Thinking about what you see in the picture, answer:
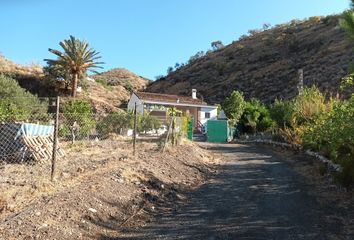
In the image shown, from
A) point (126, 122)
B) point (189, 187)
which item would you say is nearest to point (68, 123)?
point (126, 122)

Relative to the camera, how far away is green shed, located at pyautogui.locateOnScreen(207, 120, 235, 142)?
35125 millimetres

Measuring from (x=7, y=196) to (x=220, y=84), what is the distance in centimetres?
6122

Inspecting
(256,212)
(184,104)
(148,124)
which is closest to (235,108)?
(184,104)

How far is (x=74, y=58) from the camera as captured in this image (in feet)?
140

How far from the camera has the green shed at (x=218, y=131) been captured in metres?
35.1

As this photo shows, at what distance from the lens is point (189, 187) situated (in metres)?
12.0

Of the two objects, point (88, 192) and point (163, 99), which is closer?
point (88, 192)

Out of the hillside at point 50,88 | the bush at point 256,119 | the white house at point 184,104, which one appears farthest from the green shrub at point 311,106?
the white house at point 184,104

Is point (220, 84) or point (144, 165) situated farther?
point (220, 84)

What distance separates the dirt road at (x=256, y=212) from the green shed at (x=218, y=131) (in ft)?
69.7

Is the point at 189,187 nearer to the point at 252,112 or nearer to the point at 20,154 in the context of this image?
the point at 20,154

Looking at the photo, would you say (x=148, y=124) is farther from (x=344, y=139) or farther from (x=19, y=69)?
(x=19, y=69)

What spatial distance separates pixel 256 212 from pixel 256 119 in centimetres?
3057

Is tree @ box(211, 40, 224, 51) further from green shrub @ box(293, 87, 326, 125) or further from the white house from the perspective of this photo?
green shrub @ box(293, 87, 326, 125)
